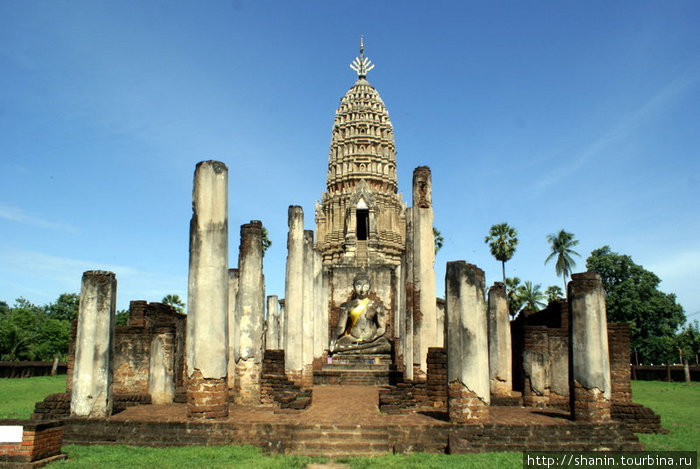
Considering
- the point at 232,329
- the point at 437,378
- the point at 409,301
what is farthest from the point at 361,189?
the point at 437,378

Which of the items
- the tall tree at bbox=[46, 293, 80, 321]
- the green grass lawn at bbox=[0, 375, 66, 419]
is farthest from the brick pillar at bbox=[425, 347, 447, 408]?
the tall tree at bbox=[46, 293, 80, 321]

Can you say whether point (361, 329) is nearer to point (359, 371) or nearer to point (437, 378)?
point (359, 371)

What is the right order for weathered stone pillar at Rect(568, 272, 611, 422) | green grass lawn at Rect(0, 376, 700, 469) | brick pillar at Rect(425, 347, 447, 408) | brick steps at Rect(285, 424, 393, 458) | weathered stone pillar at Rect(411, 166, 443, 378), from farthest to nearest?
1. weathered stone pillar at Rect(411, 166, 443, 378)
2. brick pillar at Rect(425, 347, 447, 408)
3. weathered stone pillar at Rect(568, 272, 611, 422)
4. brick steps at Rect(285, 424, 393, 458)
5. green grass lawn at Rect(0, 376, 700, 469)

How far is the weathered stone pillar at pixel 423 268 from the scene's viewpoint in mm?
15297

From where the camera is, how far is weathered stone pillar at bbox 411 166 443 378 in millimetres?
15297

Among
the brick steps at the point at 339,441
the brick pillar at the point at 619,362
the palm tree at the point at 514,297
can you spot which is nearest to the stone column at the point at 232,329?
the brick steps at the point at 339,441

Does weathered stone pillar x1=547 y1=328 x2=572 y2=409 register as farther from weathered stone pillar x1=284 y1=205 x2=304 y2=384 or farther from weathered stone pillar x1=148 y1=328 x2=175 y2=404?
weathered stone pillar x1=148 y1=328 x2=175 y2=404

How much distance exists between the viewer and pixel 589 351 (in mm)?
11289

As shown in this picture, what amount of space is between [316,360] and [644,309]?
31.0 meters

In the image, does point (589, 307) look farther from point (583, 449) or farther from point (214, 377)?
point (214, 377)

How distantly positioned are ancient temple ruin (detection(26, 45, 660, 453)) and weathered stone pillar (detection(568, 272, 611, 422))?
0.07 feet

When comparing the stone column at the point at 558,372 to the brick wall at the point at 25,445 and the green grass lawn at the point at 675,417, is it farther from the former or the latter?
the brick wall at the point at 25,445

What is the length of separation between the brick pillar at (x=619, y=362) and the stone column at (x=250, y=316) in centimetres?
816

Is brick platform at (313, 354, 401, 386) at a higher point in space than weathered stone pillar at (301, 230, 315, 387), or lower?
lower
